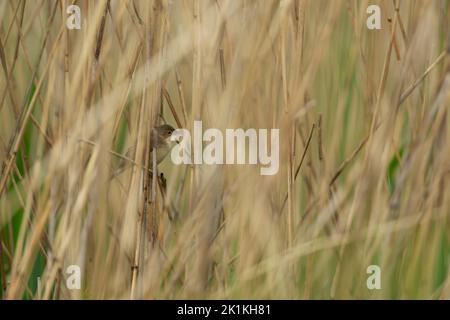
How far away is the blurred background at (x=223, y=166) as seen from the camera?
1.31 m

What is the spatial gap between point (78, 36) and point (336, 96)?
471mm

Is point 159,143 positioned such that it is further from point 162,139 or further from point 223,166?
point 223,166

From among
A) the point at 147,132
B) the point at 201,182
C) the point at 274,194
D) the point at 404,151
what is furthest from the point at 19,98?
the point at 404,151

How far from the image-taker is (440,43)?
139 cm

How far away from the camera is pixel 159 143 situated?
133 cm

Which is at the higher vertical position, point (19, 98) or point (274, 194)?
point (19, 98)

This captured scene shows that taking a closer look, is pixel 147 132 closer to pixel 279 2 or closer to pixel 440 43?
pixel 279 2

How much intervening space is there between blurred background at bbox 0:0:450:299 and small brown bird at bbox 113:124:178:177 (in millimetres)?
12

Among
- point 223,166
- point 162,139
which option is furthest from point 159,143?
point 223,166

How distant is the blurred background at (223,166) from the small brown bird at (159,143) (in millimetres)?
12

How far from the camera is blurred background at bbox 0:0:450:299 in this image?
4.29 ft

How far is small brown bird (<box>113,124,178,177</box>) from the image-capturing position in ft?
4.33

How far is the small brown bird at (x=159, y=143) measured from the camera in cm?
132

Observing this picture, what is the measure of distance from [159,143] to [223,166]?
0.40 feet
